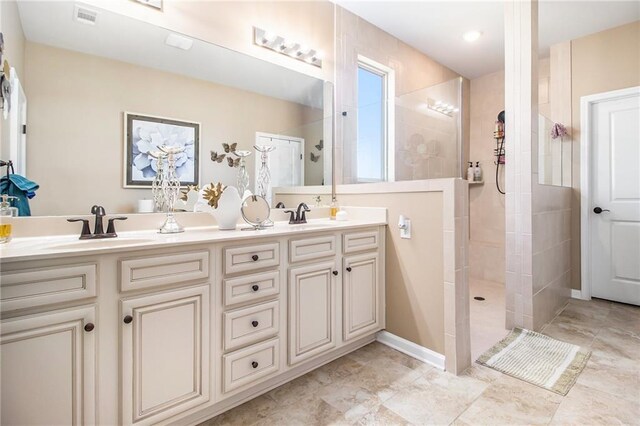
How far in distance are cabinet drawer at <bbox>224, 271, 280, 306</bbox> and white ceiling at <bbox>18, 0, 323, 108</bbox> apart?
1.20 meters

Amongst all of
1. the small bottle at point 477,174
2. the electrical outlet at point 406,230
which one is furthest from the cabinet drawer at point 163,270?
the small bottle at point 477,174

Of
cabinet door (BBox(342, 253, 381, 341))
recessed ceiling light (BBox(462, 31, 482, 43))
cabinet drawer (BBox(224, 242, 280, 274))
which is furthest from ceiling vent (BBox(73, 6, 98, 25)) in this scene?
recessed ceiling light (BBox(462, 31, 482, 43))

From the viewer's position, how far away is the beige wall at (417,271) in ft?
6.40

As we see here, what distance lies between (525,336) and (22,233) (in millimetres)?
3173

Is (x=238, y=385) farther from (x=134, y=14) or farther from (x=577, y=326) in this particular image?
(x=577, y=326)

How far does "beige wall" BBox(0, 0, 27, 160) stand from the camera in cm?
138

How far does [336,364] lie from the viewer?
200cm

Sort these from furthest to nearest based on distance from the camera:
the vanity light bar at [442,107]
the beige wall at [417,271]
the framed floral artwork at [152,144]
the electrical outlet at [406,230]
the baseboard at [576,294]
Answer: the baseboard at [576,294], the vanity light bar at [442,107], the electrical outlet at [406,230], the beige wall at [417,271], the framed floral artwork at [152,144]

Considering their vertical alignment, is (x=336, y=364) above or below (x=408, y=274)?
below

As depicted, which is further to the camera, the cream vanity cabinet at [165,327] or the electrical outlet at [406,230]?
the electrical outlet at [406,230]

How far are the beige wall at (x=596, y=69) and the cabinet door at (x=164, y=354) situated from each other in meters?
3.85

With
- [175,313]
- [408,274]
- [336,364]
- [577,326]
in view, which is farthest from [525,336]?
[175,313]

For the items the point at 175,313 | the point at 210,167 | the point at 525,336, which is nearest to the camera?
the point at 175,313

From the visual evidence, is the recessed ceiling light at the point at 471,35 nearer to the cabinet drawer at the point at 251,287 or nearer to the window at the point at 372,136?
the window at the point at 372,136
